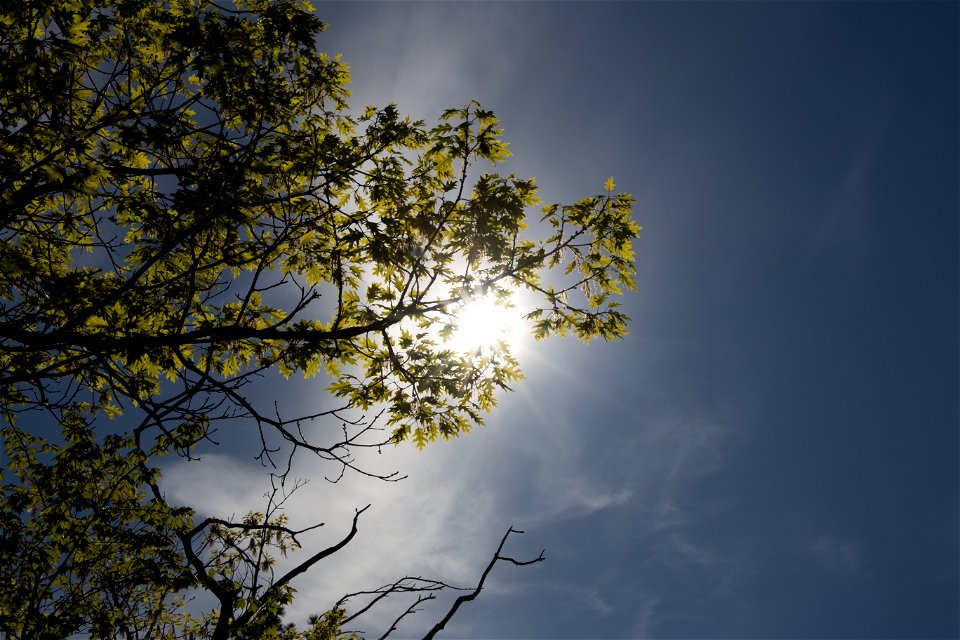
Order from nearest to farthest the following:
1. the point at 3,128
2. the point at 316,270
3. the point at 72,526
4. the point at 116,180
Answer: the point at 3,128
the point at 116,180
the point at 316,270
the point at 72,526

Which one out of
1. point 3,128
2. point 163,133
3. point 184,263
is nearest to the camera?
point 3,128

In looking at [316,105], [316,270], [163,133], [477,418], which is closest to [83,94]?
[163,133]

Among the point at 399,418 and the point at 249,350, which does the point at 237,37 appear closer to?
the point at 249,350

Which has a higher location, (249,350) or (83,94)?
(83,94)

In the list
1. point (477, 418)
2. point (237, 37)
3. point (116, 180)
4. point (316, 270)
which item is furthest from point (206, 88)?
point (477, 418)

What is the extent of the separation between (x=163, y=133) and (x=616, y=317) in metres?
6.18

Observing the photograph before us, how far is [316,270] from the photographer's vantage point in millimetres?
7523

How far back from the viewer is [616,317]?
736 centimetres

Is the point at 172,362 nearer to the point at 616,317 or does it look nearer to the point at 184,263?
the point at 184,263

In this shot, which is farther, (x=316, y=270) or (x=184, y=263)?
(x=316, y=270)

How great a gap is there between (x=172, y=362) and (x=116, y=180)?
237cm

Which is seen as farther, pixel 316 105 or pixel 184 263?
pixel 316 105

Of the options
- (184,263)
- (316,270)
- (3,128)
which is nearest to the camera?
(3,128)

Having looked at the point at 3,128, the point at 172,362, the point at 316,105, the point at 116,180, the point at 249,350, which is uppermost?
the point at 316,105
